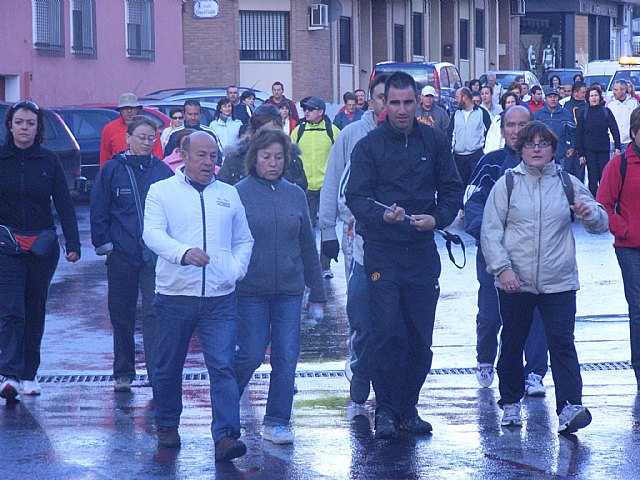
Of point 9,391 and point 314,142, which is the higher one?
point 314,142

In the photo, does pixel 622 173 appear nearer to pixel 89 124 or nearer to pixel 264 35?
pixel 89 124

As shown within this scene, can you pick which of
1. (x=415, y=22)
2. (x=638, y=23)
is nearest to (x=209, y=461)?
(x=415, y=22)

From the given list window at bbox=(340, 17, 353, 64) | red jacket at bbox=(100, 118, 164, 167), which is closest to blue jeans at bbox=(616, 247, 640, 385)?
red jacket at bbox=(100, 118, 164, 167)

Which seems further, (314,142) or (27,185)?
(314,142)

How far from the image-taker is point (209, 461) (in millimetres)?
6957

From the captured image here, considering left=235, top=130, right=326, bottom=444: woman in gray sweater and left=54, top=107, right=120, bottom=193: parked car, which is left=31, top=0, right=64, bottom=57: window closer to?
left=54, top=107, right=120, bottom=193: parked car

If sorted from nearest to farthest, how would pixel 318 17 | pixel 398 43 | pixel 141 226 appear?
pixel 141 226
pixel 318 17
pixel 398 43

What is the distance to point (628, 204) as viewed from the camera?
27.7 ft

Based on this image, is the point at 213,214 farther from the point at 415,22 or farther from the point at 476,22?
the point at 476,22

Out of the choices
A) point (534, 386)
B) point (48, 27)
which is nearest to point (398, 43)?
point (48, 27)

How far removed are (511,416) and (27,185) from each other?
3300 millimetres

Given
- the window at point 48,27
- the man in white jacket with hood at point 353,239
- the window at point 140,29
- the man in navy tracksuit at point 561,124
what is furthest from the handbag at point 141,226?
the window at point 140,29

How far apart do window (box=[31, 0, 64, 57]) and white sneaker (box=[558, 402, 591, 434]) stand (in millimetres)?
21380

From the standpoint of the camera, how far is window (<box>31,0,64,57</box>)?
2725 centimetres
